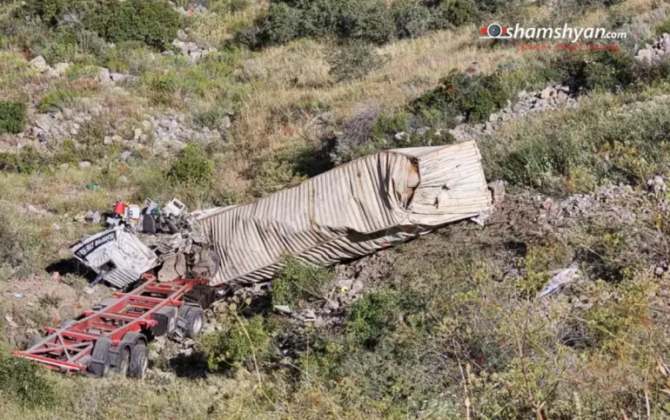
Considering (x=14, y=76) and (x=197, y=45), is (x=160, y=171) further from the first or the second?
(x=197, y=45)

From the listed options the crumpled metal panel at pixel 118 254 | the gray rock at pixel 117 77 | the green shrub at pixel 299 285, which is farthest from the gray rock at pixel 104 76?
the green shrub at pixel 299 285

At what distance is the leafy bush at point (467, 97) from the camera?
1237 centimetres

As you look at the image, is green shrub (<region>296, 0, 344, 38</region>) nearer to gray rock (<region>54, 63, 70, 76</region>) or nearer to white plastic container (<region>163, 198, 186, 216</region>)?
gray rock (<region>54, 63, 70, 76</region>)

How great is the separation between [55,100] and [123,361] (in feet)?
31.6

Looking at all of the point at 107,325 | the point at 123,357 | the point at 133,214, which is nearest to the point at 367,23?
the point at 133,214

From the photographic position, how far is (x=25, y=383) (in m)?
6.73

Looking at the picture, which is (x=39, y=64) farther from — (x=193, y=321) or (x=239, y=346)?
(x=239, y=346)

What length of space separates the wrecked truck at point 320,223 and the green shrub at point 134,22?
12.5 meters

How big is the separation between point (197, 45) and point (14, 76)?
597 centimetres

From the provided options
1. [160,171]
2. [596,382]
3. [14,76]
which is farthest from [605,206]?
[14,76]

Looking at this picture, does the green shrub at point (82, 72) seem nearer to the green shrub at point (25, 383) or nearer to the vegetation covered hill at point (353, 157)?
the vegetation covered hill at point (353, 157)

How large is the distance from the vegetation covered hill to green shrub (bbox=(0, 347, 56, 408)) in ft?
0.07

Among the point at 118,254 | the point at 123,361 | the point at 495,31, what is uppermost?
the point at 118,254

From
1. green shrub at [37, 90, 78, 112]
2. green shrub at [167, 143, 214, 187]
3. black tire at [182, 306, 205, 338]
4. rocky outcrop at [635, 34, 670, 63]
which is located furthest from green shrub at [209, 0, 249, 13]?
black tire at [182, 306, 205, 338]
